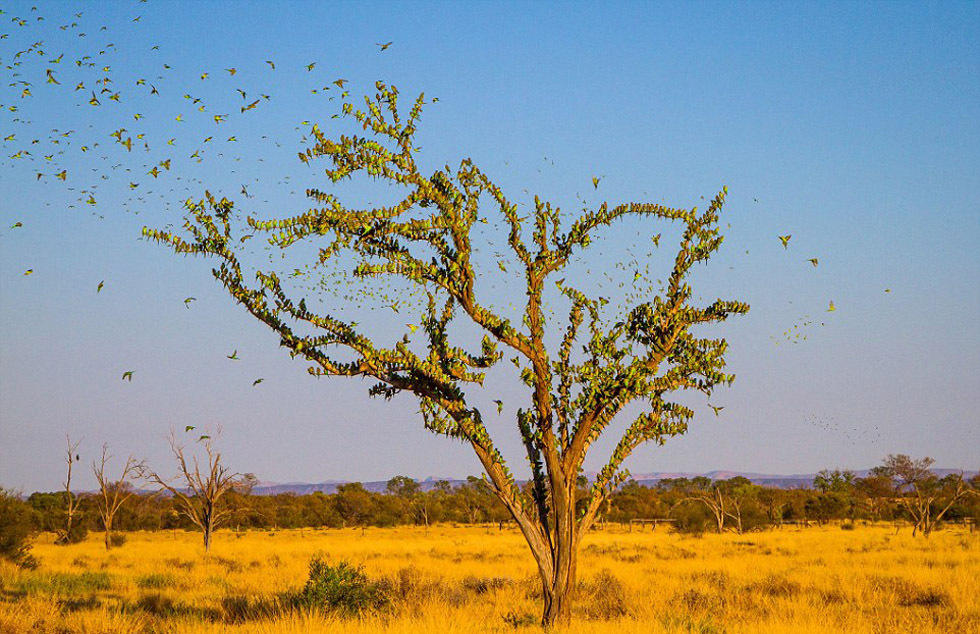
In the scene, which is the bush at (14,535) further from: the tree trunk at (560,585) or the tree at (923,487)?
the tree at (923,487)

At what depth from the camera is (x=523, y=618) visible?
1225 centimetres

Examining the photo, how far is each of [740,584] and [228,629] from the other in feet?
42.5

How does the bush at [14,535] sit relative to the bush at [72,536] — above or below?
above

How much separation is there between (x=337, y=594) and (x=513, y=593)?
505cm

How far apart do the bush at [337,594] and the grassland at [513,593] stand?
438 millimetres

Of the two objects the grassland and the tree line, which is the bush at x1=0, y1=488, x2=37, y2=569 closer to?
the grassland

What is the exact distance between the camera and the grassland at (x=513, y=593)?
1198cm

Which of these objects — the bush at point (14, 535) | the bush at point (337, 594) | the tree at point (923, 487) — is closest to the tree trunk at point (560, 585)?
the bush at point (337, 594)

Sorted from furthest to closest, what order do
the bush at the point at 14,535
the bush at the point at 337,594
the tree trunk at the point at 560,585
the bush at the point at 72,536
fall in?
1. the bush at the point at 72,536
2. the bush at the point at 14,535
3. the bush at the point at 337,594
4. the tree trunk at the point at 560,585

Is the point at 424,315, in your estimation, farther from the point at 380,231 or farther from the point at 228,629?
the point at 228,629

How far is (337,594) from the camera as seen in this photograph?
44.7ft

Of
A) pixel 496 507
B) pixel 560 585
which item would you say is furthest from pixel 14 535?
pixel 496 507

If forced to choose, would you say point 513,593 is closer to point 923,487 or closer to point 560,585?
point 560,585

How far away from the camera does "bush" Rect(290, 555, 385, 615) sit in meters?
13.2
